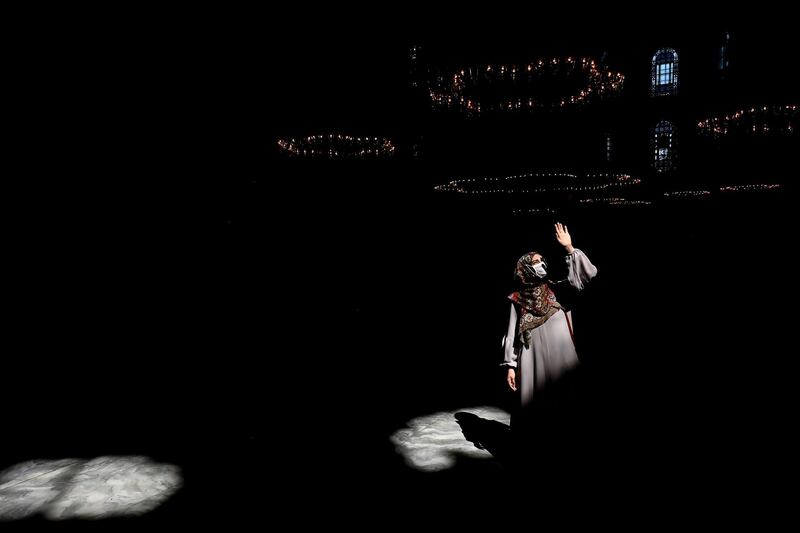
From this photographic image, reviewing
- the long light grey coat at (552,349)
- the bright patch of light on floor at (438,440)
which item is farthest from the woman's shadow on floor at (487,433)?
the long light grey coat at (552,349)

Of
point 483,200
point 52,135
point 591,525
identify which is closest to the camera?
point 591,525

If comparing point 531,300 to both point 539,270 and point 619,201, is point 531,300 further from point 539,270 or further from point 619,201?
point 619,201

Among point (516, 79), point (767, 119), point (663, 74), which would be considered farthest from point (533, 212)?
point (663, 74)

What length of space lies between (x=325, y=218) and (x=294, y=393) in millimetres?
6481

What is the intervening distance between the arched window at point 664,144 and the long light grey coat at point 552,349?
24.9 metres

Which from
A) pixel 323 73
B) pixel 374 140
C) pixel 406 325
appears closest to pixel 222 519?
pixel 406 325

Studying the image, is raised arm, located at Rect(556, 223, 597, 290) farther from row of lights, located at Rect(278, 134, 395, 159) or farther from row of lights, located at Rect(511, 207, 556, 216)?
row of lights, located at Rect(511, 207, 556, 216)

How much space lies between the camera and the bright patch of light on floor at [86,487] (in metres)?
3.02

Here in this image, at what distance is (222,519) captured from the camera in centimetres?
292

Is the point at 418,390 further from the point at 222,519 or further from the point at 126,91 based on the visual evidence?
the point at 126,91

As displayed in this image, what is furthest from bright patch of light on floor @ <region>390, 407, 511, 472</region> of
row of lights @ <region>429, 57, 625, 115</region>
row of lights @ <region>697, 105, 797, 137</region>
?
row of lights @ <region>697, 105, 797, 137</region>

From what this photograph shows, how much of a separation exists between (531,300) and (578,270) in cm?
40

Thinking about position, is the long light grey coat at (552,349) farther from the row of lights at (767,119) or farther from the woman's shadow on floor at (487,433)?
the row of lights at (767,119)

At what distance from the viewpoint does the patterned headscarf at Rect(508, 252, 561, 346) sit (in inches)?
140
